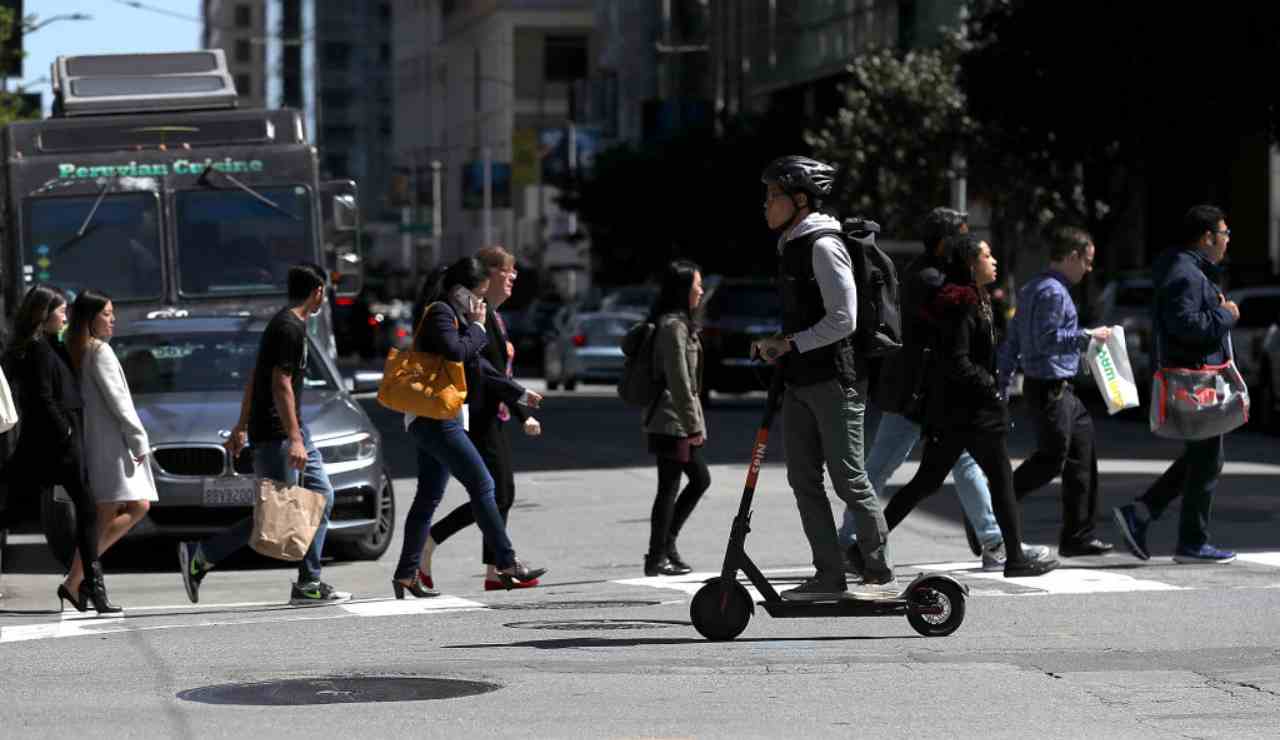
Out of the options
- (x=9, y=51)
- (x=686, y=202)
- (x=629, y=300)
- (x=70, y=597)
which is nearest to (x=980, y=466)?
(x=70, y=597)

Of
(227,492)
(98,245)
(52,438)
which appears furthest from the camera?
(98,245)

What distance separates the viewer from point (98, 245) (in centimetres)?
2078

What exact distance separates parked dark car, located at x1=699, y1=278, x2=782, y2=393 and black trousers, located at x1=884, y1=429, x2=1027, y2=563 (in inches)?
835

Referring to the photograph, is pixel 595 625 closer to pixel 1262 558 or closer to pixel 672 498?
pixel 672 498

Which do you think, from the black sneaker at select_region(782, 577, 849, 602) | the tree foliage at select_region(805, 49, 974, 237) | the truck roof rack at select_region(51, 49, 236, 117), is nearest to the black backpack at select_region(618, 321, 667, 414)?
the black sneaker at select_region(782, 577, 849, 602)

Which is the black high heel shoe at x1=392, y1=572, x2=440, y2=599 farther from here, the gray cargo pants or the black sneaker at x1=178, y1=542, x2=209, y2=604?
the gray cargo pants

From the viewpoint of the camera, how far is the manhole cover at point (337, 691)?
29.7 feet

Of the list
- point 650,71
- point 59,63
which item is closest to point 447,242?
point 650,71

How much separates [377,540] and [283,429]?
292 centimetres

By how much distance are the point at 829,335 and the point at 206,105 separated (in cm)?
1405

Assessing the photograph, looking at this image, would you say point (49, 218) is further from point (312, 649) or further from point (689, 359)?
point (312, 649)

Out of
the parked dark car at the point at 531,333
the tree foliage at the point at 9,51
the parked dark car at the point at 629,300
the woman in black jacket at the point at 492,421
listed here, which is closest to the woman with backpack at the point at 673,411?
the woman in black jacket at the point at 492,421

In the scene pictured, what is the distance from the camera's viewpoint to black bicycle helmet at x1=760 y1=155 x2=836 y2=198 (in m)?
10.2

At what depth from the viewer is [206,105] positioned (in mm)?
23234
